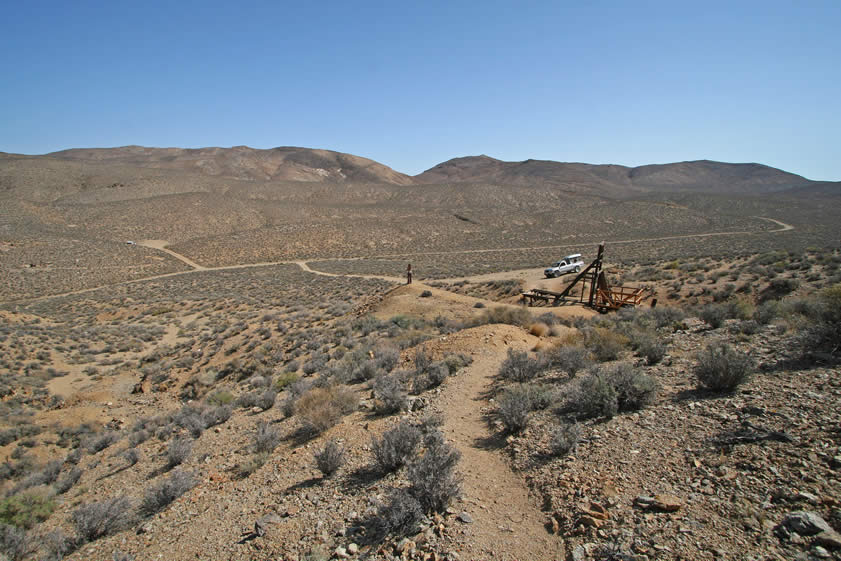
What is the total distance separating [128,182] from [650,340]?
102419 millimetres

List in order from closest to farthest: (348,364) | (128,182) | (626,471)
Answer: (626,471) < (348,364) < (128,182)

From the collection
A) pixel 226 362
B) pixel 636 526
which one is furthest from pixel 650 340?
pixel 226 362

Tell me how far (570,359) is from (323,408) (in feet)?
16.5

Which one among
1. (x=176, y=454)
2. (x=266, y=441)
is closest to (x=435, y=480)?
(x=266, y=441)

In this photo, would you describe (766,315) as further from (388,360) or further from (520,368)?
(388,360)

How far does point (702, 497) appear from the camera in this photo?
3.94 metres

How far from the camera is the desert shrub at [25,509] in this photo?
6676 millimetres

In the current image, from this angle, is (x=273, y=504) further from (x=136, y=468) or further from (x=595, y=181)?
(x=595, y=181)

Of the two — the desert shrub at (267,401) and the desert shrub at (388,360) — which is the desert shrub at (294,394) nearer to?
the desert shrub at (267,401)

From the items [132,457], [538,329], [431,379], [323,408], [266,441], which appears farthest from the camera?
[538,329]

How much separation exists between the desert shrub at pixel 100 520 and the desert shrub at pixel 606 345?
8.89 meters

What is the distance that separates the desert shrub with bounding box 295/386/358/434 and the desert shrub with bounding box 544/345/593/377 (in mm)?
4366

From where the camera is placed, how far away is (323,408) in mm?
7469

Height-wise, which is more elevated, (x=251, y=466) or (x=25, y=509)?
(x=251, y=466)
